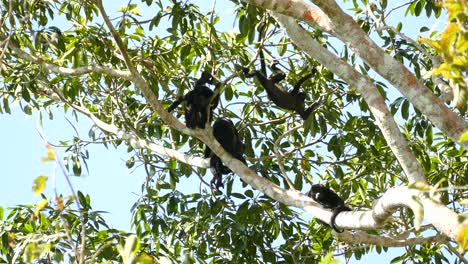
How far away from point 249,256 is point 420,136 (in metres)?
2.06

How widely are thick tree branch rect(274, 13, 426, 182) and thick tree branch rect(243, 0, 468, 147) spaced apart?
0.21 m

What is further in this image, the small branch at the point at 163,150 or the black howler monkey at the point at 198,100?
the black howler monkey at the point at 198,100

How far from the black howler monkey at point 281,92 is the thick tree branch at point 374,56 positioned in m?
2.63

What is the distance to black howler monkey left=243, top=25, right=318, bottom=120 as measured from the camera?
8.47 m

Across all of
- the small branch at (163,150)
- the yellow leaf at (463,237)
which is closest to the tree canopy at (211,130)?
the small branch at (163,150)

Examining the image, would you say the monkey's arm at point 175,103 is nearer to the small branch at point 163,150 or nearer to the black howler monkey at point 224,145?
the black howler monkey at point 224,145

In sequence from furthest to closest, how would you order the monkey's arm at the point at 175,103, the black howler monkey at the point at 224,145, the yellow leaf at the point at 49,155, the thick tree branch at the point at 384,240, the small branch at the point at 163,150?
the monkey's arm at the point at 175,103 < the black howler monkey at the point at 224,145 < the small branch at the point at 163,150 < the thick tree branch at the point at 384,240 < the yellow leaf at the point at 49,155

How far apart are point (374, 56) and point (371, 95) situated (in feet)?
0.99

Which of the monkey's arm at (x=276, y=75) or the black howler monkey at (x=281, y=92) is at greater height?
the monkey's arm at (x=276, y=75)

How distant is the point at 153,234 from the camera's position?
8.48 m

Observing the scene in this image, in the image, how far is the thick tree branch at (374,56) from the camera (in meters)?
5.32

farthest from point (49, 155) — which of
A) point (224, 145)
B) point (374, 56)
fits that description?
point (224, 145)

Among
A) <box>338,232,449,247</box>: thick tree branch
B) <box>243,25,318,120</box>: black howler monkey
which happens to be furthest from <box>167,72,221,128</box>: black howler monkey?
<box>338,232,449,247</box>: thick tree branch

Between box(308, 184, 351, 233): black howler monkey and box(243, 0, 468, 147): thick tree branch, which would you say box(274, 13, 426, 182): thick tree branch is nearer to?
box(243, 0, 468, 147): thick tree branch
